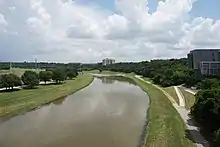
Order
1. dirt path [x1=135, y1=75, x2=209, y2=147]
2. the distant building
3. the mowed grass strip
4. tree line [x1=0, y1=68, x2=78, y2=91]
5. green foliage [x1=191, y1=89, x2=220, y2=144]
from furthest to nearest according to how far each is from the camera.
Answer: the distant building
tree line [x1=0, y1=68, x2=78, y2=91]
green foliage [x1=191, y1=89, x2=220, y2=144]
the mowed grass strip
dirt path [x1=135, y1=75, x2=209, y2=147]

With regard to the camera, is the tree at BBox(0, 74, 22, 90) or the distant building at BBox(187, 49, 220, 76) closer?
the tree at BBox(0, 74, 22, 90)

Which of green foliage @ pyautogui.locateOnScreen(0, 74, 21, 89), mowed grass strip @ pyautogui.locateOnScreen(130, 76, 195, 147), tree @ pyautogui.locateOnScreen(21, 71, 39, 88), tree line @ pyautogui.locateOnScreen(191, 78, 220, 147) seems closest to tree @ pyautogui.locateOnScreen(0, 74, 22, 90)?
green foliage @ pyautogui.locateOnScreen(0, 74, 21, 89)

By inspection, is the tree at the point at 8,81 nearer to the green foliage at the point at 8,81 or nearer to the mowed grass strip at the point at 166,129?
the green foliage at the point at 8,81

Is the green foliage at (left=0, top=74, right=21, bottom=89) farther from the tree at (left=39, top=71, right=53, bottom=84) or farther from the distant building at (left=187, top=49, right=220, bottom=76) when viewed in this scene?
the distant building at (left=187, top=49, right=220, bottom=76)

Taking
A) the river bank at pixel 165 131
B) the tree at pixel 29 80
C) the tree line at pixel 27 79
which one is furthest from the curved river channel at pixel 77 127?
the tree at pixel 29 80

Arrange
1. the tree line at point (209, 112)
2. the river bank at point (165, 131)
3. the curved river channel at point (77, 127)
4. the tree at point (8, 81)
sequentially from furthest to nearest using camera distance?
the tree at point (8, 81)
the tree line at point (209, 112)
the curved river channel at point (77, 127)
the river bank at point (165, 131)

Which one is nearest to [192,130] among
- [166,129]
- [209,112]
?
[209,112]

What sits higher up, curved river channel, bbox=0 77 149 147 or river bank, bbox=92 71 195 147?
river bank, bbox=92 71 195 147

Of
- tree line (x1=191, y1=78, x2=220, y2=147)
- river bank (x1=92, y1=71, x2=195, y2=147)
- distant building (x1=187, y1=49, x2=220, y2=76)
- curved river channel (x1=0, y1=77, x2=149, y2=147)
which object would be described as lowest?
curved river channel (x1=0, y1=77, x2=149, y2=147)
